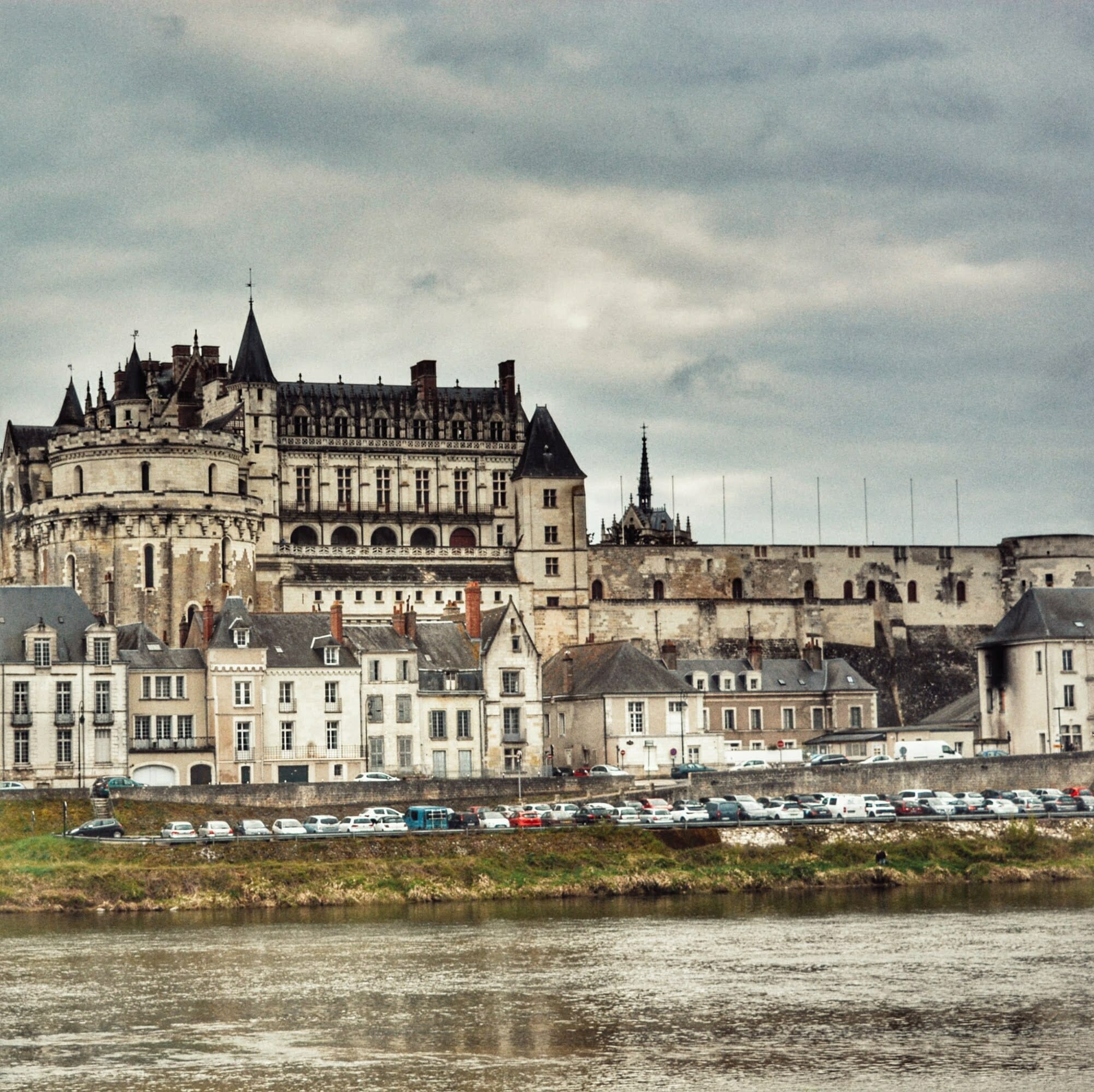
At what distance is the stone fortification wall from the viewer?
65.6 m

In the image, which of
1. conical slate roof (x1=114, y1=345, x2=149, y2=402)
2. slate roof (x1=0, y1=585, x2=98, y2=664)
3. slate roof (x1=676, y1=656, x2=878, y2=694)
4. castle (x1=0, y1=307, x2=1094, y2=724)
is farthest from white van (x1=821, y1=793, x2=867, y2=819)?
conical slate roof (x1=114, y1=345, x2=149, y2=402)

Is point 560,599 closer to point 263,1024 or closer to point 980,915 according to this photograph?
point 980,915

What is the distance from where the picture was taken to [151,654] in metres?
68.2

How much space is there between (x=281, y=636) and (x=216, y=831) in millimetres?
14688

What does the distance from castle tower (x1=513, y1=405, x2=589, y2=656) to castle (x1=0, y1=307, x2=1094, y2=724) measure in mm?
93

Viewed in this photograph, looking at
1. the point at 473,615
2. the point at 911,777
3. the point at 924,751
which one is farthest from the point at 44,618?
the point at 924,751

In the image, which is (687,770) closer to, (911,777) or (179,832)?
(911,777)

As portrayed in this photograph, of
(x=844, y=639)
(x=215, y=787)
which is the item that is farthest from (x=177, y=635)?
(x=844, y=639)

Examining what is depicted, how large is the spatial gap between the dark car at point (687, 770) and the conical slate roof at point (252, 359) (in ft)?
96.2

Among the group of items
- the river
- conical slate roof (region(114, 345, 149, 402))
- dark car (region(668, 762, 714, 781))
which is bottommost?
the river

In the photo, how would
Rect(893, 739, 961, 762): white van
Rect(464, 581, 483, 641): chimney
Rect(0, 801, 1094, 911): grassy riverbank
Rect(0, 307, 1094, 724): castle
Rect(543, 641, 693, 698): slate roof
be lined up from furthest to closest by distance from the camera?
1. Rect(0, 307, 1094, 724): castle
2. Rect(893, 739, 961, 762): white van
3. Rect(543, 641, 693, 698): slate roof
4. Rect(464, 581, 483, 641): chimney
5. Rect(0, 801, 1094, 911): grassy riverbank

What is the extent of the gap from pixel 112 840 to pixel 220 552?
104 ft

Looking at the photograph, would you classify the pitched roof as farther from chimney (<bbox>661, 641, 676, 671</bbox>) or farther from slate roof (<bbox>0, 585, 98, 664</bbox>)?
slate roof (<bbox>0, 585, 98, 664</bbox>)

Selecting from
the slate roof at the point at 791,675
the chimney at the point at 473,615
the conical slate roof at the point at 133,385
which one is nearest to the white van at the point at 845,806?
the chimney at the point at 473,615
